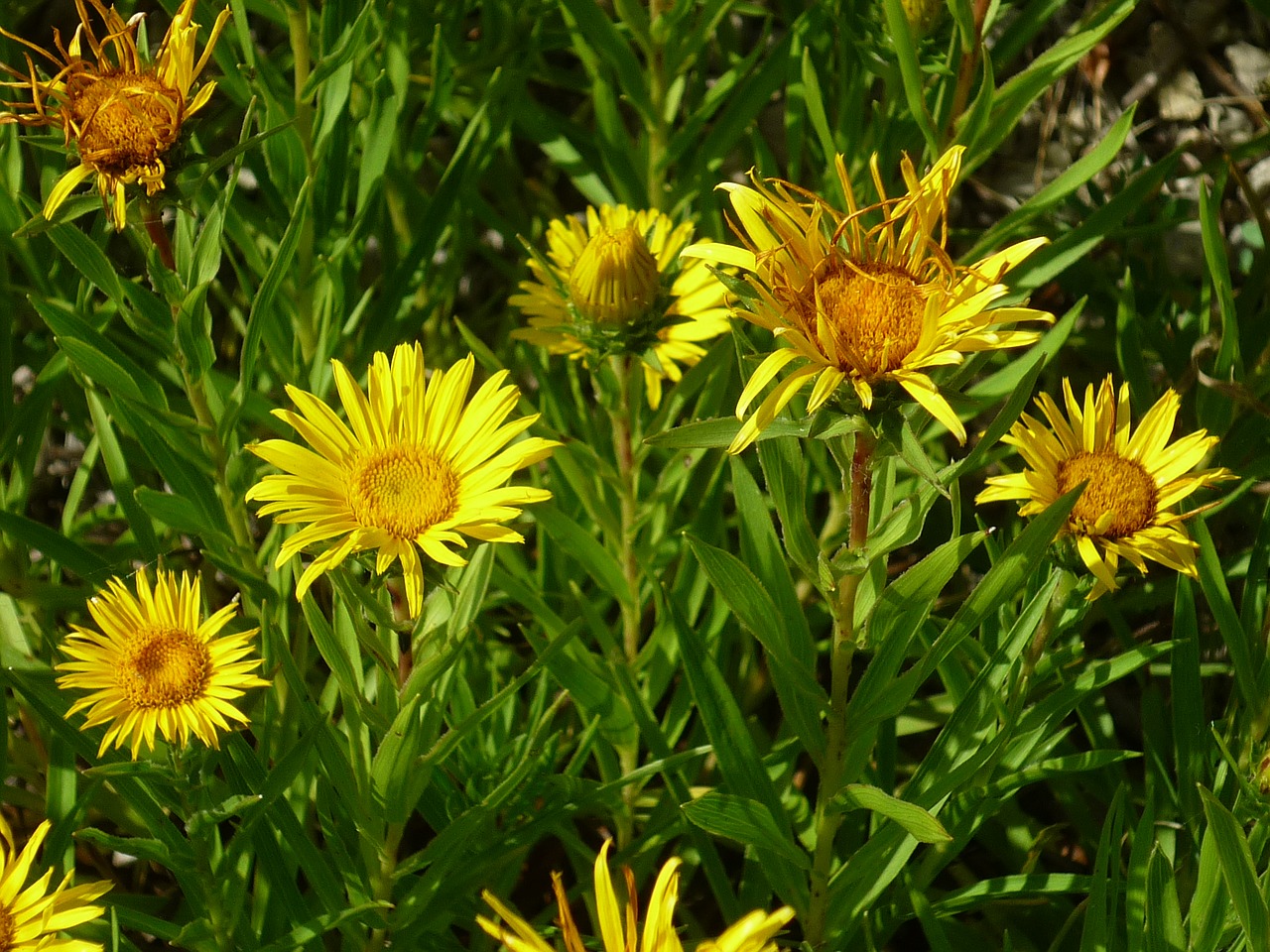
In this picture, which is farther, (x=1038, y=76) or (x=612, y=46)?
(x=612, y=46)

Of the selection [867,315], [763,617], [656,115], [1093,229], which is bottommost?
[763,617]

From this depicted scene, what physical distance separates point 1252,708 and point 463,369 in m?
1.08

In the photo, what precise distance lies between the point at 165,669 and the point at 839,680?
Result: 749 millimetres

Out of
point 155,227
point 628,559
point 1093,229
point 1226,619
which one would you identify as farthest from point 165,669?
point 1093,229

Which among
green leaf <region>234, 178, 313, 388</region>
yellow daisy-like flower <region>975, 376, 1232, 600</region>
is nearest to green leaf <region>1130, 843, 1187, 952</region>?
yellow daisy-like flower <region>975, 376, 1232, 600</region>

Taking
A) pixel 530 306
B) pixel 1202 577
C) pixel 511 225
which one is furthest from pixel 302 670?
pixel 1202 577

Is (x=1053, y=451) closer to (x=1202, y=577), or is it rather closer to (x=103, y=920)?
(x=1202, y=577)

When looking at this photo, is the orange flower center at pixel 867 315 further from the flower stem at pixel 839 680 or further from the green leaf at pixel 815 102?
the green leaf at pixel 815 102

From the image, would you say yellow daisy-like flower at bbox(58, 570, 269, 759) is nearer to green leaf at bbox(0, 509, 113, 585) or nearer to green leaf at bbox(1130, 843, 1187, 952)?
green leaf at bbox(0, 509, 113, 585)

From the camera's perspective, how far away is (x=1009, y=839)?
1948mm

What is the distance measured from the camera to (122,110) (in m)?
1.41

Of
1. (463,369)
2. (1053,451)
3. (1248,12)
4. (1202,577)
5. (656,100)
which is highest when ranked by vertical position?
(1248,12)

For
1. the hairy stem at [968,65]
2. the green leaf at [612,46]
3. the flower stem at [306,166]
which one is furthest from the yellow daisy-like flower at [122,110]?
the hairy stem at [968,65]

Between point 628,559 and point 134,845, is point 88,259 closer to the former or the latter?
point 134,845
